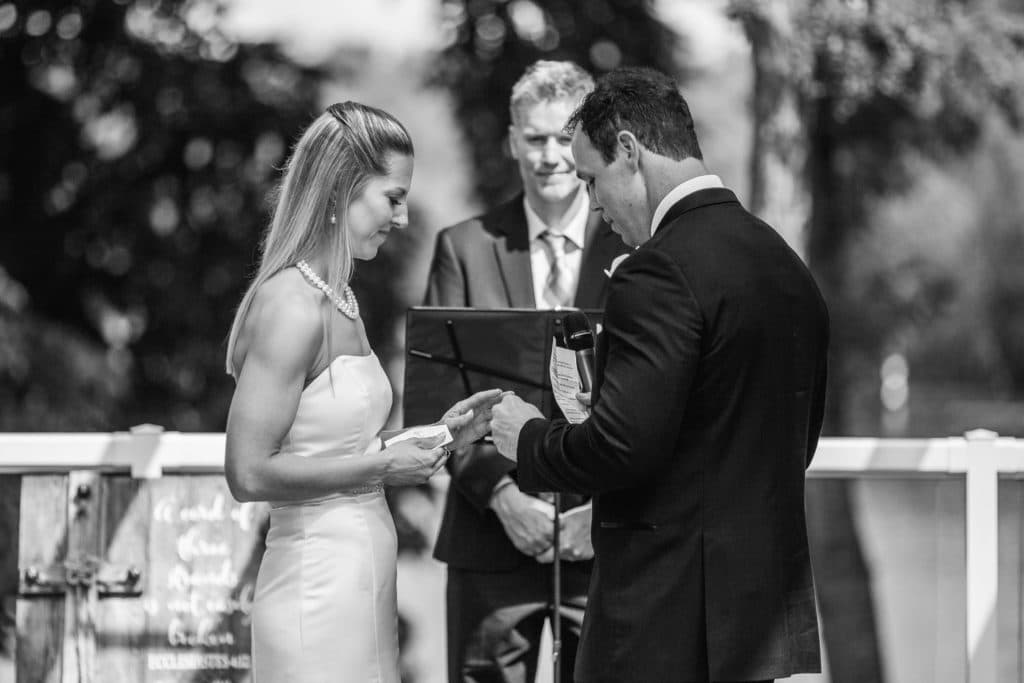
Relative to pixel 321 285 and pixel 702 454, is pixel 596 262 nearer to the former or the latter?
pixel 321 285

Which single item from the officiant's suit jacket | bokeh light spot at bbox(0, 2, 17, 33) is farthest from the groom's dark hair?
bokeh light spot at bbox(0, 2, 17, 33)

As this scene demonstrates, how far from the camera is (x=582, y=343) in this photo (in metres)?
2.54

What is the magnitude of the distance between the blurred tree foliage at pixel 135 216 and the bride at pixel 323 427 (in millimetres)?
3718

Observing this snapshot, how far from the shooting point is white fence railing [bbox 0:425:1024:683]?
351cm

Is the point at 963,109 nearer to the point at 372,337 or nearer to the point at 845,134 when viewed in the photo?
the point at 845,134

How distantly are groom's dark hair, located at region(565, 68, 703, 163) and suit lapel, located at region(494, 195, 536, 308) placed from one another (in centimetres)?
96

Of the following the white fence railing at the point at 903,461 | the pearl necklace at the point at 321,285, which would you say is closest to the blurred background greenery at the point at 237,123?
the white fence railing at the point at 903,461

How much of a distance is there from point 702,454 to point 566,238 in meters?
1.24

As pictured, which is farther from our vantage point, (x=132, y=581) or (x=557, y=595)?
(x=132, y=581)

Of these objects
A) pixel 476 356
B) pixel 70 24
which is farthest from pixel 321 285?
pixel 70 24

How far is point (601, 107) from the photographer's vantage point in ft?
7.73

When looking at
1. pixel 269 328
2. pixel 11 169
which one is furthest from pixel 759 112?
pixel 269 328

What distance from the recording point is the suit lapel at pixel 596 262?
3229mm

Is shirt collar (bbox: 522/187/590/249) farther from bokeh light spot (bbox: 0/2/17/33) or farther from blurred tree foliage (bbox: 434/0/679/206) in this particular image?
bokeh light spot (bbox: 0/2/17/33)
